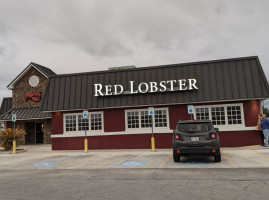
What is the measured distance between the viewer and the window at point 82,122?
19469 mm

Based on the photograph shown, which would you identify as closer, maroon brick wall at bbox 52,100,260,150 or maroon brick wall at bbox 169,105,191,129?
maroon brick wall at bbox 52,100,260,150

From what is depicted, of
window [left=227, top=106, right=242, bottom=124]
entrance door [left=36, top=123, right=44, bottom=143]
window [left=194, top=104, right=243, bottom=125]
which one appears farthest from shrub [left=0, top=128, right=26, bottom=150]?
window [left=227, top=106, right=242, bottom=124]

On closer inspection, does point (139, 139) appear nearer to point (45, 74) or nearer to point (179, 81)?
point (179, 81)

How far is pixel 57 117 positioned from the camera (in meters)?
20.0

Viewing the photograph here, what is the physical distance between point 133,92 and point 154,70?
221 cm

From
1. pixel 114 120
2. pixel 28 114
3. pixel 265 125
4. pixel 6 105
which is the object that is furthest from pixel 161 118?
pixel 6 105

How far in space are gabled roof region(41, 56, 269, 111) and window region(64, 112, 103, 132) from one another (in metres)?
1.01

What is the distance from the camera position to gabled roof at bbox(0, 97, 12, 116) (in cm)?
3130

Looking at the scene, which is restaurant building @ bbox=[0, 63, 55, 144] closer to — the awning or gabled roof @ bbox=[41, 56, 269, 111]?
the awning

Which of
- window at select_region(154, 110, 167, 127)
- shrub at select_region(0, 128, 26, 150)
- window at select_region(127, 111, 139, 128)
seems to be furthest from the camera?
Result: shrub at select_region(0, 128, 26, 150)

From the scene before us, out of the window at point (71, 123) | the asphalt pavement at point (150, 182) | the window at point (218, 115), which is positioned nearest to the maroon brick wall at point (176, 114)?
the window at point (218, 115)

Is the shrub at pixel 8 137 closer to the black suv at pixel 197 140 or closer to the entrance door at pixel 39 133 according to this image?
the entrance door at pixel 39 133

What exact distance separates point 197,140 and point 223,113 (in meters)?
7.43

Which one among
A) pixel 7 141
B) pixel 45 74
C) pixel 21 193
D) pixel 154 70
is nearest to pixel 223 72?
pixel 154 70
